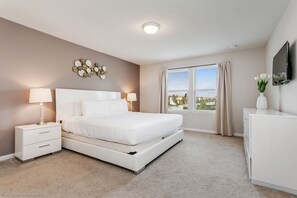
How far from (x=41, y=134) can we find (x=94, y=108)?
1.18m

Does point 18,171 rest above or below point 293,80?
below

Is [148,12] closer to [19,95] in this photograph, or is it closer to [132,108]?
[19,95]

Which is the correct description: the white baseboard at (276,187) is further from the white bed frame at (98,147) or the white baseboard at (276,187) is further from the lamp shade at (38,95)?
the lamp shade at (38,95)

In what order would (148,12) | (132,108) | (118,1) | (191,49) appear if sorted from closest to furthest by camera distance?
1. (118,1)
2. (148,12)
3. (191,49)
4. (132,108)

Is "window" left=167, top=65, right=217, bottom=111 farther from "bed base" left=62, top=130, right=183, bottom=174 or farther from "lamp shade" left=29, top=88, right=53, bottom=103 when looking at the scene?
"lamp shade" left=29, top=88, right=53, bottom=103

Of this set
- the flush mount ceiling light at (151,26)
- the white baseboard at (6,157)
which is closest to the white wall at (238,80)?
the flush mount ceiling light at (151,26)

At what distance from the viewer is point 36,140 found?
2.68 meters

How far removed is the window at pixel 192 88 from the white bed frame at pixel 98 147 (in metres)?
1.76

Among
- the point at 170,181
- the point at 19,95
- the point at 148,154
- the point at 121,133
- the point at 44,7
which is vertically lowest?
the point at 170,181

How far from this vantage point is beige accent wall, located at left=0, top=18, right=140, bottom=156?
2670mm

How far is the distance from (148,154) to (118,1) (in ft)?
7.61

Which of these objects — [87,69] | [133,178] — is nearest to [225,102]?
[133,178]

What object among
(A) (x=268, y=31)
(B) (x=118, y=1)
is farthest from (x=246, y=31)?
(B) (x=118, y=1)

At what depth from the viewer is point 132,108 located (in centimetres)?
571
